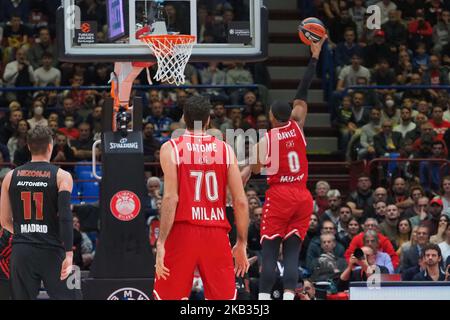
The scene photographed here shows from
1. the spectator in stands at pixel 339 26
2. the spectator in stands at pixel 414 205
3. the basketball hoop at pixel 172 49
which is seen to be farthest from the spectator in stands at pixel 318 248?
the spectator in stands at pixel 339 26

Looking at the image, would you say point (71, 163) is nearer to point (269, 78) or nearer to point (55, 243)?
point (269, 78)

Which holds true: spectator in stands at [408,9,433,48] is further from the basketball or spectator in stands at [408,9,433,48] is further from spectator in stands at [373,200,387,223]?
the basketball

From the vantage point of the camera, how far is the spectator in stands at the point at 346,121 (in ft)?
65.9

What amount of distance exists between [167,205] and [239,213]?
0.58m

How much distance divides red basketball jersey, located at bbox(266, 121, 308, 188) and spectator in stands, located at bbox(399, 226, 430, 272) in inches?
154

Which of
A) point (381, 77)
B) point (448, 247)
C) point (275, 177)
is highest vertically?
point (381, 77)

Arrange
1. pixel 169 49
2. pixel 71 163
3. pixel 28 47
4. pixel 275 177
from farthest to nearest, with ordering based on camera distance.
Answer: pixel 28 47
pixel 71 163
pixel 169 49
pixel 275 177

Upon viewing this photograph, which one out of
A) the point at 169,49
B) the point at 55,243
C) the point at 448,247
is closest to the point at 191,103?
the point at 55,243

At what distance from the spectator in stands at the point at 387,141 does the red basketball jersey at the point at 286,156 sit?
726 centimetres

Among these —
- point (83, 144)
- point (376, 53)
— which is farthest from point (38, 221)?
point (376, 53)

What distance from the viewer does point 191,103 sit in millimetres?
9953

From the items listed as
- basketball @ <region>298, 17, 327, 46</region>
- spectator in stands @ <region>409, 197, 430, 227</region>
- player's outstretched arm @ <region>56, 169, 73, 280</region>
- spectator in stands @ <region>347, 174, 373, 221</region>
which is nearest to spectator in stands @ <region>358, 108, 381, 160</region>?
spectator in stands @ <region>347, 174, 373, 221</region>

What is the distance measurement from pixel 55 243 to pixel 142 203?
2.87 meters

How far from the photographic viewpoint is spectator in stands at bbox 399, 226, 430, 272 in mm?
15547
